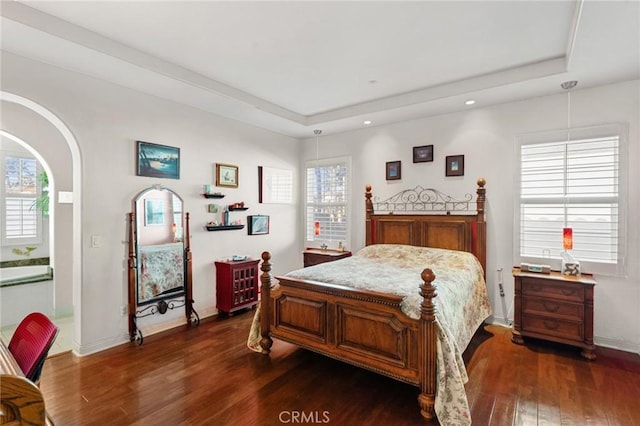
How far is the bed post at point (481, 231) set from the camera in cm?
396

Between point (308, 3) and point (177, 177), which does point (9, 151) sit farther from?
point (308, 3)

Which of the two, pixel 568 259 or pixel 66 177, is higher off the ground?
pixel 66 177

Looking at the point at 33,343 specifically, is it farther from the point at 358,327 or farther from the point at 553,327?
the point at 553,327

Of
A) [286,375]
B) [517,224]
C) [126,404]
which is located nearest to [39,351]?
[126,404]

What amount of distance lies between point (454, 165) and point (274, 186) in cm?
279

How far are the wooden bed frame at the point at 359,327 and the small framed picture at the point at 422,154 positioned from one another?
103 inches

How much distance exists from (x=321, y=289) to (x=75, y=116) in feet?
9.44

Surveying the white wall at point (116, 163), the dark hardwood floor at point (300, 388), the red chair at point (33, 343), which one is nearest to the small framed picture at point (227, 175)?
the white wall at point (116, 163)

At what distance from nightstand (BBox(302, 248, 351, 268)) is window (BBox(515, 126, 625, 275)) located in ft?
7.81

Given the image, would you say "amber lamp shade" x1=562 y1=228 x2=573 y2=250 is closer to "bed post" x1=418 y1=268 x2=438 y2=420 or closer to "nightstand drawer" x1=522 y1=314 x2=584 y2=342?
"nightstand drawer" x1=522 y1=314 x2=584 y2=342

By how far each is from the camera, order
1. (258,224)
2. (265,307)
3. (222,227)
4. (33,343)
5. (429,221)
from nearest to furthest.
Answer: (33,343), (265,307), (429,221), (222,227), (258,224)

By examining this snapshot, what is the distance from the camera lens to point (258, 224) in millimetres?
5027

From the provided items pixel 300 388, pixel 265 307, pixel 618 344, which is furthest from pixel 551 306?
pixel 265 307

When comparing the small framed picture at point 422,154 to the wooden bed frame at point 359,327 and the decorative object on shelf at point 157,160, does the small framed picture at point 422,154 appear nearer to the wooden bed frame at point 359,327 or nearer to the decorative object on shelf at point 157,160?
the wooden bed frame at point 359,327
